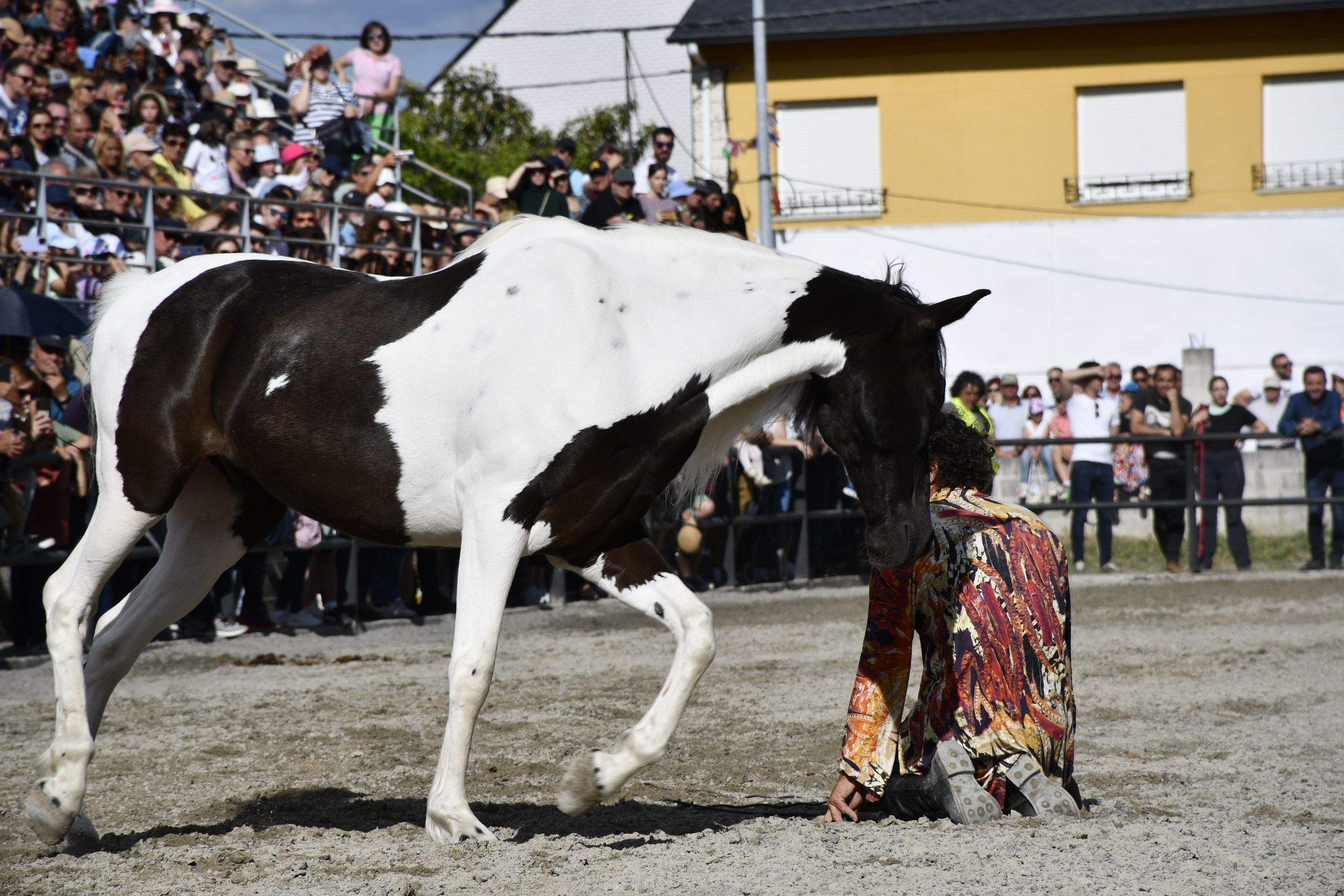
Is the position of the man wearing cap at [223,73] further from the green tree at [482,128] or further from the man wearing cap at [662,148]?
the green tree at [482,128]

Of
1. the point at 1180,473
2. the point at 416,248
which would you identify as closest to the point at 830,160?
the point at 1180,473

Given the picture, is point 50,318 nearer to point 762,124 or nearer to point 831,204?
point 762,124

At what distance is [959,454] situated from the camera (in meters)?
4.66

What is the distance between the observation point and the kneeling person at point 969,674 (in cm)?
436

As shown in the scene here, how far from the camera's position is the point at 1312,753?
543cm

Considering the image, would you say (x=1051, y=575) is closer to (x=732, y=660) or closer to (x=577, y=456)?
(x=577, y=456)

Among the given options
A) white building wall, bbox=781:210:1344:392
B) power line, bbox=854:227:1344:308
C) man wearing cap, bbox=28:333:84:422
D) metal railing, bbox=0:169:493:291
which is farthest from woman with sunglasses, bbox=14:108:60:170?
power line, bbox=854:227:1344:308

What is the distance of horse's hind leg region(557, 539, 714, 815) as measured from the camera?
13.1 feet

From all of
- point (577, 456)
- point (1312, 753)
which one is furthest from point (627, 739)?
point (1312, 753)

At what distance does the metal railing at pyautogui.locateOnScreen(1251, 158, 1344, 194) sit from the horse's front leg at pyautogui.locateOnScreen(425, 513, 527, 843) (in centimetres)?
2593

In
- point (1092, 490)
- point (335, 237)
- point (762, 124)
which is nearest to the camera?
point (335, 237)

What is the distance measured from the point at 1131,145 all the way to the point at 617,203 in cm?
1740

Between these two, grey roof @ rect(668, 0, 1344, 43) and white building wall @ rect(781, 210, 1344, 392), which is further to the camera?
grey roof @ rect(668, 0, 1344, 43)

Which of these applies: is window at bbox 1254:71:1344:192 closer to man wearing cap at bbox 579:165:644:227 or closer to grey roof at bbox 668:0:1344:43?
grey roof at bbox 668:0:1344:43
